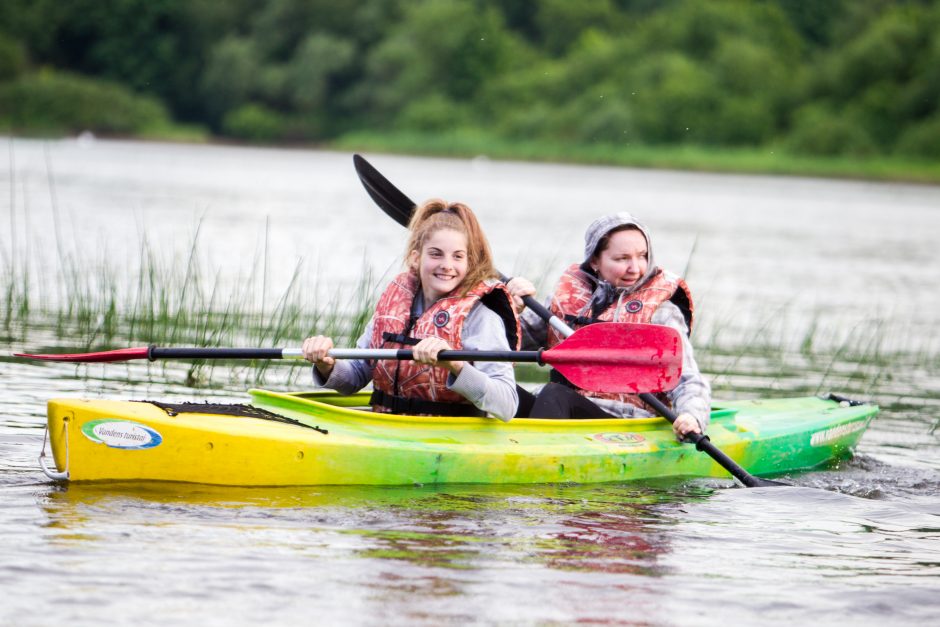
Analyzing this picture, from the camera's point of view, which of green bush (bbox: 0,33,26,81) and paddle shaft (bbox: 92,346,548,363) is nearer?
paddle shaft (bbox: 92,346,548,363)

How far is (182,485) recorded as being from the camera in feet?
15.6

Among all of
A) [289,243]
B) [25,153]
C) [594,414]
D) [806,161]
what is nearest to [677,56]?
[806,161]

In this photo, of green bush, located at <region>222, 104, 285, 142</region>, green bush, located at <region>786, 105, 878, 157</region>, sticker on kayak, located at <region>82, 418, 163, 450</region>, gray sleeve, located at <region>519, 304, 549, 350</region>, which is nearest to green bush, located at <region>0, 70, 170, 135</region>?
green bush, located at <region>222, 104, 285, 142</region>

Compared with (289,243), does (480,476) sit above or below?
below

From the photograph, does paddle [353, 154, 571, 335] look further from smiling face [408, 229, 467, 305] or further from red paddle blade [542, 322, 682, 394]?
red paddle blade [542, 322, 682, 394]

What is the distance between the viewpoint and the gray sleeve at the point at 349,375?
5246 millimetres

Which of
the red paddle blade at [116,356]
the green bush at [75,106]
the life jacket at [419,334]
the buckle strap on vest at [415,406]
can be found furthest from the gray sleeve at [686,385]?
the green bush at [75,106]

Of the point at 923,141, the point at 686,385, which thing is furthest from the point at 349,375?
the point at 923,141

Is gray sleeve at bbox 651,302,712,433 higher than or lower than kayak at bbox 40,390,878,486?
higher

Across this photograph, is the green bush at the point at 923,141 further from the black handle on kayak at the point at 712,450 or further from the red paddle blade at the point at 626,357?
the red paddle blade at the point at 626,357

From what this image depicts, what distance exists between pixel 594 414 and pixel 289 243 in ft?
32.1

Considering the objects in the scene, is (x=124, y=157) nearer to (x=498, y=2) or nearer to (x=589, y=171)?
(x=589, y=171)

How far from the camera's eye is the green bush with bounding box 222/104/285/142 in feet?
186

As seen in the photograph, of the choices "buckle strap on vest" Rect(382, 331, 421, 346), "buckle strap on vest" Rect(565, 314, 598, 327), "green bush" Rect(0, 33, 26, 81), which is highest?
"green bush" Rect(0, 33, 26, 81)
